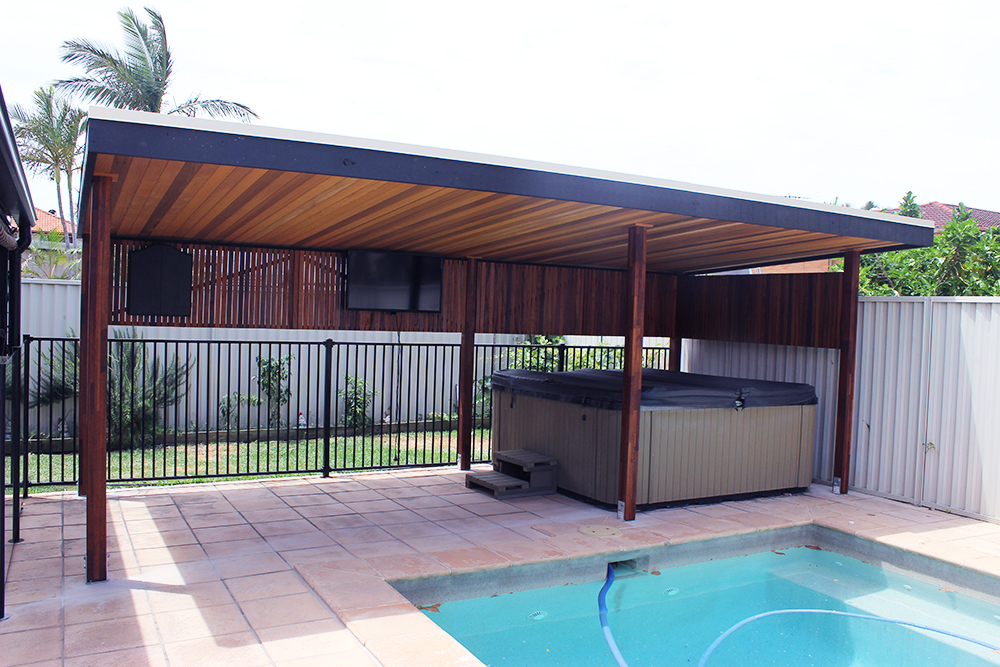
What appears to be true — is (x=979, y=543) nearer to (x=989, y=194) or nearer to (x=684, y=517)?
(x=684, y=517)

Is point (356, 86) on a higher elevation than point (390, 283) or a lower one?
higher

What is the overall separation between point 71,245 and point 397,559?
651 inches

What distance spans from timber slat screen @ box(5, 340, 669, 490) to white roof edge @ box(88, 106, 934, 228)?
3278mm

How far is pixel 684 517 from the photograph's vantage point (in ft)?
18.3

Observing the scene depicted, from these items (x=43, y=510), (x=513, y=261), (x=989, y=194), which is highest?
(x=989, y=194)

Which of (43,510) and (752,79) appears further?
(752,79)

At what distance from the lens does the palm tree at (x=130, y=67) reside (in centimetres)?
1875

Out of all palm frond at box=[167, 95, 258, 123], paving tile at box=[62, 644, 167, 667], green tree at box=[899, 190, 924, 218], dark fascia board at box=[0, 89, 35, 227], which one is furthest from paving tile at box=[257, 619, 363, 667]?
palm frond at box=[167, 95, 258, 123]

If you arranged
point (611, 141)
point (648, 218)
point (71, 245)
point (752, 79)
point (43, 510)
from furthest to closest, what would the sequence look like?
1. point (611, 141)
2. point (752, 79)
3. point (71, 245)
4. point (43, 510)
5. point (648, 218)

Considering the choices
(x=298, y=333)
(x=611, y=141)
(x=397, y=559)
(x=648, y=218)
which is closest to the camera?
(x=397, y=559)

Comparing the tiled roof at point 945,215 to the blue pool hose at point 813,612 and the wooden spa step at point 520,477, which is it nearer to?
the wooden spa step at point 520,477

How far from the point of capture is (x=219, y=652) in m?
3.07

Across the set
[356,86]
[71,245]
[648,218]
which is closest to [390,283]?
[648,218]

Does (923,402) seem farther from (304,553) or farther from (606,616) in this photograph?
(304,553)
